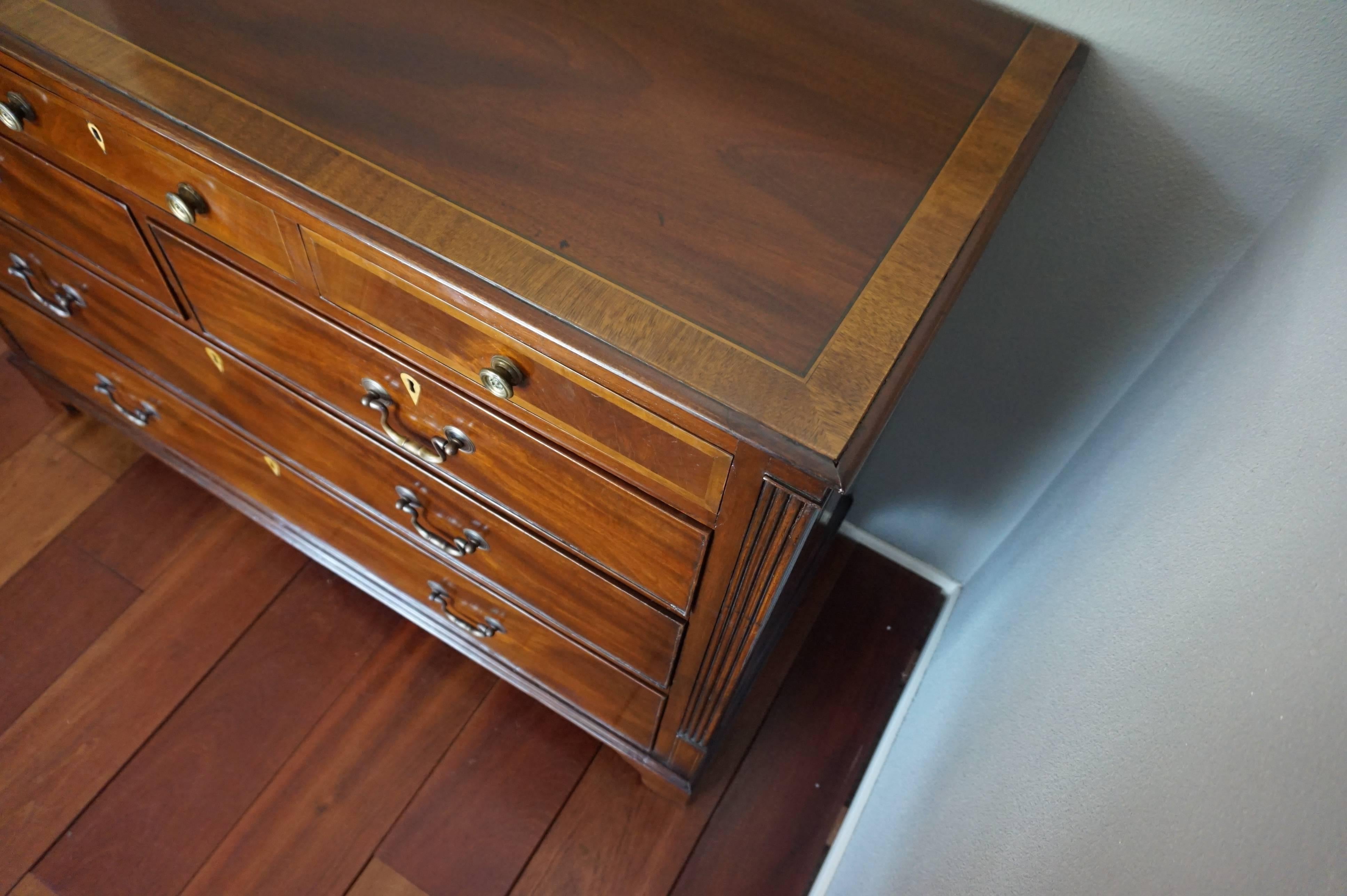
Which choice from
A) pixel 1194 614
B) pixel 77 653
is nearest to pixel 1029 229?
pixel 1194 614

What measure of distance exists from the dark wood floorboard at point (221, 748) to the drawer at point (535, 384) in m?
0.68

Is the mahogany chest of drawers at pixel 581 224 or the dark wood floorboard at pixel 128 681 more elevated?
the mahogany chest of drawers at pixel 581 224

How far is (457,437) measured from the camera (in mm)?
723

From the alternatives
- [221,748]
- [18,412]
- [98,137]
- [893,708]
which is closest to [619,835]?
[893,708]

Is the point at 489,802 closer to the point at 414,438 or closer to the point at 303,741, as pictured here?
the point at 303,741

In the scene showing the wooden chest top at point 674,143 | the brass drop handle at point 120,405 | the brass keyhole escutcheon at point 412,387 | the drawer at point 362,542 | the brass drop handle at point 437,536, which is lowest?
the brass drop handle at point 120,405

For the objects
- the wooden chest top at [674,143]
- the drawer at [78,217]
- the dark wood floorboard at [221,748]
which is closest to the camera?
the wooden chest top at [674,143]

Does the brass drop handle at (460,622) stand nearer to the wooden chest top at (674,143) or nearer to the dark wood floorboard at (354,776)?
the dark wood floorboard at (354,776)

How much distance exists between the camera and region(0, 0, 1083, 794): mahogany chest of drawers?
1.79 ft

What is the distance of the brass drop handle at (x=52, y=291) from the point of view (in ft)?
3.13

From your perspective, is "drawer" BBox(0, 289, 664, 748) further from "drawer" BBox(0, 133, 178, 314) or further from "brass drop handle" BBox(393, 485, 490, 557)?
"drawer" BBox(0, 133, 178, 314)

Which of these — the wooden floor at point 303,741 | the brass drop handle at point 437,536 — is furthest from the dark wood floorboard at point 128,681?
the brass drop handle at point 437,536

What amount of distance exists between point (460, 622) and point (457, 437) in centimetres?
40

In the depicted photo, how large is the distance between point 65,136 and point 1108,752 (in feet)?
2.84
